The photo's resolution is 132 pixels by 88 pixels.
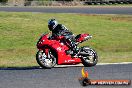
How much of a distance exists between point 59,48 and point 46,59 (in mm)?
550

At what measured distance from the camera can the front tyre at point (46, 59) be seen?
15.3 metres

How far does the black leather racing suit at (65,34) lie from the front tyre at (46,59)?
0.60 m

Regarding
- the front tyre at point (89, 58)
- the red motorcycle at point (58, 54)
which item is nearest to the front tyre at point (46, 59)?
the red motorcycle at point (58, 54)

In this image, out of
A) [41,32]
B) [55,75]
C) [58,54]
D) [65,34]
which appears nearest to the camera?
[55,75]

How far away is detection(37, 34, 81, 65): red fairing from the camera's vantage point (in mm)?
15383

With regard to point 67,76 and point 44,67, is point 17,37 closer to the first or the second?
point 44,67

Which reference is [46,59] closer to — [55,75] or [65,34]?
[65,34]

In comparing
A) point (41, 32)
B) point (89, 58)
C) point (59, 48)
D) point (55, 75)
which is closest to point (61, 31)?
point (59, 48)

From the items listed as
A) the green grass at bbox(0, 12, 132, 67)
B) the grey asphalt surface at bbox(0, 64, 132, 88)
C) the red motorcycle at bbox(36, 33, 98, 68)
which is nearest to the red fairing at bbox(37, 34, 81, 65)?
the red motorcycle at bbox(36, 33, 98, 68)

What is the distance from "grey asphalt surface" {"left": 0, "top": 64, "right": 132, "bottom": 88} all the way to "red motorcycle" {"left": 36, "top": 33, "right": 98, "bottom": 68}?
0.95ft

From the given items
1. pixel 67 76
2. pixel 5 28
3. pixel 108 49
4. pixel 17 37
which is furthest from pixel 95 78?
pixel 5 28

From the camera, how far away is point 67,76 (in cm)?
1332

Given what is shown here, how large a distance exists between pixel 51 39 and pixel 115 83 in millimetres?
4723

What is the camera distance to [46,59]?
1536 centimetres
